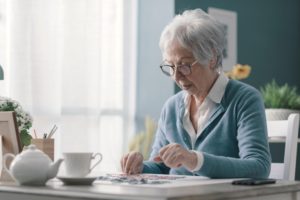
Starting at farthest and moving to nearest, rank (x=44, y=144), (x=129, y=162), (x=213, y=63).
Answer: (x=213, y=63)
(x=129, y=162)
(x=44, y=144)

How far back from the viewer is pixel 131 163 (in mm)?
2500

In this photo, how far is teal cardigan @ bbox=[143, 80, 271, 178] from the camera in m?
2.30

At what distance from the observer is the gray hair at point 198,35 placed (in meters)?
2.61

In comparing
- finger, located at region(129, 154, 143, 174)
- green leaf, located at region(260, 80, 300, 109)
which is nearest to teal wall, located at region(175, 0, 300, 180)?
green leaf, located at region(260, 80, 300, 109)

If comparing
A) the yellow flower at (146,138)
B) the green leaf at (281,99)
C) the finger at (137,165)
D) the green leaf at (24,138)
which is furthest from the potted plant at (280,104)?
the green leaf at (24,138)

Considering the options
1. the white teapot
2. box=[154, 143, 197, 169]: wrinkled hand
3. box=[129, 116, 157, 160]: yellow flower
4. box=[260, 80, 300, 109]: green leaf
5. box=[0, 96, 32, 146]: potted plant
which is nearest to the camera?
the white teapot

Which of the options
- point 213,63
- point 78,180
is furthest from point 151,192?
point 213,63

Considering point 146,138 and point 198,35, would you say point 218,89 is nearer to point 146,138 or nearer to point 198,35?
point 198,35

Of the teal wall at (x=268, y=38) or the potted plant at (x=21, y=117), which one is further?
the teal wall at (x=268, y=38)

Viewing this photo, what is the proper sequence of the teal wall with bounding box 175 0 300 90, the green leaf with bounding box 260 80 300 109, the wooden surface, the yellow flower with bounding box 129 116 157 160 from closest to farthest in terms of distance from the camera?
the wooden surface
the yellow flower with bounding box 129 116 157 160
the green leaf with bounding box 260 80 300 109
the teal wall with bounding box 175 0 300 90

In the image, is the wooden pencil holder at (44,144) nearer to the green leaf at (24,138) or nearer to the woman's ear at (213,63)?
the green leaf at (24,138)

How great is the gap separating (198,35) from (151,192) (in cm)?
101

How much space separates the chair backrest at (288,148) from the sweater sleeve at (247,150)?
227mm

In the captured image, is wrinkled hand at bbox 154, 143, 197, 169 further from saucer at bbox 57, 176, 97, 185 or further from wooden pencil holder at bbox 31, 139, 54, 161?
wooden pencil holder at bbox 31, 139, 54, 161
